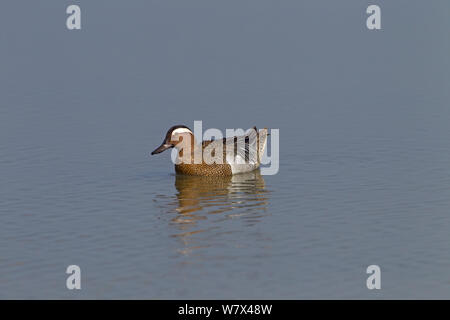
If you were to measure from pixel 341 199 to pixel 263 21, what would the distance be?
56.1 feet

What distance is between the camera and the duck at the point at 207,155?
70.1ft

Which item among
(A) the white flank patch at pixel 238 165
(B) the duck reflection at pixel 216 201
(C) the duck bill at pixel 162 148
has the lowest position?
(B) the duck reflection at pixel 216 201

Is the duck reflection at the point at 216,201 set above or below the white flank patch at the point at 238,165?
below

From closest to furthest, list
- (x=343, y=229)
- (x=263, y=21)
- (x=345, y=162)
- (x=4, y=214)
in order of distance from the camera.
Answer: (x=343, y=229), (x=4, y=214), (x=345, y=162), (x=263, y=21)

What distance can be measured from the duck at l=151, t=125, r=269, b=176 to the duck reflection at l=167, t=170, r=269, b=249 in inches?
5.7

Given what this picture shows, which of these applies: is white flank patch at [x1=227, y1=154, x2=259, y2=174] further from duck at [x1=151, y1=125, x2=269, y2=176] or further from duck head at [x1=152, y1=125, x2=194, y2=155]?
duck head at [x1=152, y1=125, x2=194, y2=155]

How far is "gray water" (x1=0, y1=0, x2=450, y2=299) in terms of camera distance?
47.6ft

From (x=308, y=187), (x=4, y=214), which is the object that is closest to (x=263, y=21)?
(x=308, y=187)

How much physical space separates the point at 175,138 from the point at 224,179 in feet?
4.36

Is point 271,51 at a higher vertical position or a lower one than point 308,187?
higher

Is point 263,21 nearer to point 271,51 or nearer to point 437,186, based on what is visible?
point 271,51

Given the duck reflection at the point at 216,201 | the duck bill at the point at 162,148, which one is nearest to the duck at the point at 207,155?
the duck bill at the point at 162,148

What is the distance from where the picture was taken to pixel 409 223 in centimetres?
1688

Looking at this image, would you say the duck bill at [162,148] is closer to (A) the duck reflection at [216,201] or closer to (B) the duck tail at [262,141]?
(A) the duck reflection at [216,201]
